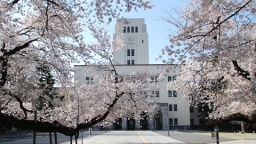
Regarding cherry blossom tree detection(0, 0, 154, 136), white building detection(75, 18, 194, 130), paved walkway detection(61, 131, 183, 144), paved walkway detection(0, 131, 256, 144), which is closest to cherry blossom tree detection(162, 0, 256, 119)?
cherry blossom tree detection(0, 0, 154, 136)

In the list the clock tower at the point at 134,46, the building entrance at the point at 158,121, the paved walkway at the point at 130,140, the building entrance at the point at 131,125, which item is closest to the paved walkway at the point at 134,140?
the paved walkway at the point at 130,140

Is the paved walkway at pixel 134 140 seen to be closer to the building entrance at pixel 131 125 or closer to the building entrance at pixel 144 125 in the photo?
the building entrance at pixel 144 125

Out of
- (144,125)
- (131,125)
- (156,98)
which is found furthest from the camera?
(156,98)

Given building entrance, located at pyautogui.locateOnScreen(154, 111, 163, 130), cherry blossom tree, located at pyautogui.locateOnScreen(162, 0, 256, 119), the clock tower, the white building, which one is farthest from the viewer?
the clock tower

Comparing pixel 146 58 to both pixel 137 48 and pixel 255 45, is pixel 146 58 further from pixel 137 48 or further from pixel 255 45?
pixel 255 45

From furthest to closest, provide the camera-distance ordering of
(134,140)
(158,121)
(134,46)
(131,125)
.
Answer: (134,46) < (158,121) < (131,125) < (134,140)

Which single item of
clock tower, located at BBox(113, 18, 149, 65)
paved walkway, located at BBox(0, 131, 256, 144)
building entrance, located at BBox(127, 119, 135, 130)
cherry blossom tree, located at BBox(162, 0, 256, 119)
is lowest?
building entrance, located at BBox(127, 119, 135, 130)

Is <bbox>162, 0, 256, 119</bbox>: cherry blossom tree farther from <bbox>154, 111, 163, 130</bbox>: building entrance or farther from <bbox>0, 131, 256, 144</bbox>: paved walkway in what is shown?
<bbox>154, 111, 163, 130</bbox>: building entrance

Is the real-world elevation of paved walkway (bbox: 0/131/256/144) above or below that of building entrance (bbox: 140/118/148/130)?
above

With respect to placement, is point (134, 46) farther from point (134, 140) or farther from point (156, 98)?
point (134, 140)

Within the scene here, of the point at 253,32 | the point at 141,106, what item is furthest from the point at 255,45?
the point at 141,106

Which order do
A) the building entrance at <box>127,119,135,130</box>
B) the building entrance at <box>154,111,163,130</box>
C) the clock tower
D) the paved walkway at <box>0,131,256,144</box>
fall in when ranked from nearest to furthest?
the paved walkway at <box>0,131,256,144</box> < the building entrance at <box>154,111,163,130</box> < the building entrance at <box>127,119,135,130</box> < the clock tower

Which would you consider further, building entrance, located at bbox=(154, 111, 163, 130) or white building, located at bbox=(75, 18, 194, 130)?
building entrance, located at bbox=(154, 111, 163, 130)

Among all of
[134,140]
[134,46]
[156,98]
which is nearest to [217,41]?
[134,140]
